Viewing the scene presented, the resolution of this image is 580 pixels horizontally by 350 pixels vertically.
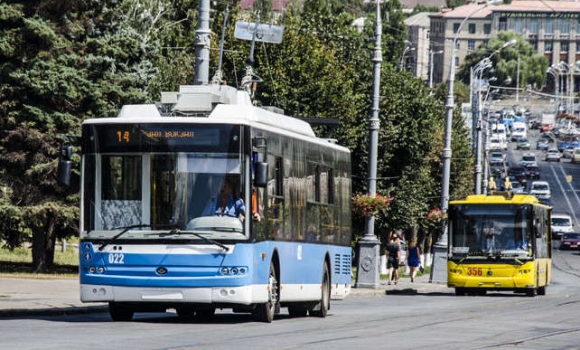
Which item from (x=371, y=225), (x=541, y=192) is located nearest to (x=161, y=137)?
(x=371, y=225)

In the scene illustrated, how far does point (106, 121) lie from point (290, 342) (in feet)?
15.9

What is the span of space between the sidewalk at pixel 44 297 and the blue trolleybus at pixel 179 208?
2157 millimetres

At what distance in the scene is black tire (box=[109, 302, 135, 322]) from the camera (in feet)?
67.1

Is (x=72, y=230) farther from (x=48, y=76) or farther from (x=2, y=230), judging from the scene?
(x=48, y=76)

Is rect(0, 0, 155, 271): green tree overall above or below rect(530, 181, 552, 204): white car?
above

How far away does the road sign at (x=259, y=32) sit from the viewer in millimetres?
29923

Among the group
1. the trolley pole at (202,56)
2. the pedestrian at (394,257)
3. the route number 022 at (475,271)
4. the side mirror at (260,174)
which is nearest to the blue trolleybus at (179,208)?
the side mirror at (260,174)

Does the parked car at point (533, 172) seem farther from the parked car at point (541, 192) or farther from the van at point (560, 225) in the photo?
the van at point (560, 225)


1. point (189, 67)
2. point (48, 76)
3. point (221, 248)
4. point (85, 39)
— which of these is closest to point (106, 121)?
point (221, 248)

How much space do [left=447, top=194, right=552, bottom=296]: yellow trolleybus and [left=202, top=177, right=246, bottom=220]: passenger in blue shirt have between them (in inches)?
822

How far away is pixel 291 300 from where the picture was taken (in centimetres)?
2192

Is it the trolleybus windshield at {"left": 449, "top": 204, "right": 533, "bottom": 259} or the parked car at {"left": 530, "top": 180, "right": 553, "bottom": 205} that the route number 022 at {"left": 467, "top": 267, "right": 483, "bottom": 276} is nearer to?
the trolleybus windshield at {"left": 449, "top": 204, "right": 533, "bottom": 259}

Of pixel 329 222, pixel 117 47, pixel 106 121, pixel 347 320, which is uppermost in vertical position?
pixel 117 47

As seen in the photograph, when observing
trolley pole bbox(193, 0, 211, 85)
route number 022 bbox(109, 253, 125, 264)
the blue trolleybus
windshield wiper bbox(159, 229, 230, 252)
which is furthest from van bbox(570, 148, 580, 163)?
route number 022 bbox(109, 253, 125, 264)
